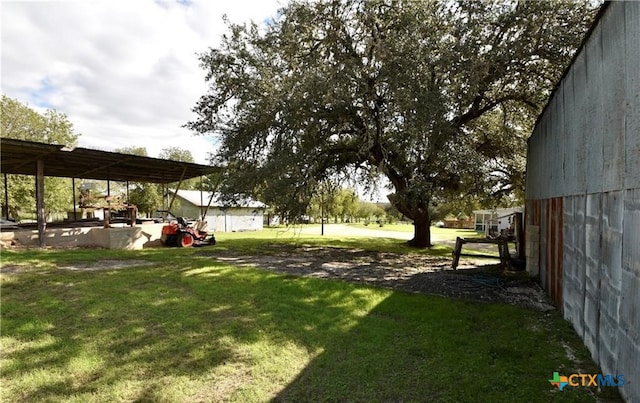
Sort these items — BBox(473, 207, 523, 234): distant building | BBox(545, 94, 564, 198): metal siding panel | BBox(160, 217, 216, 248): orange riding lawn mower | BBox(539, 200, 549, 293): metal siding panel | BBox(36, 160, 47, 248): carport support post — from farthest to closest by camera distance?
BBox(473, 207, 523, 234): distant building → BBox(160, 217, 216, 248): orange riding lawn mower → BBox(36, 160, 47, 248): carport support post → BBox(539, 200, 549, 293): metal siding panel → BBox(545, 94, 564, 198): metal siding panel

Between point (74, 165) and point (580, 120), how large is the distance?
16.6 m

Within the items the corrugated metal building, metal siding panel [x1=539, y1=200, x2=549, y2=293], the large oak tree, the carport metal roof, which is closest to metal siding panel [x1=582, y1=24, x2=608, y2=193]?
the corrugated metal building

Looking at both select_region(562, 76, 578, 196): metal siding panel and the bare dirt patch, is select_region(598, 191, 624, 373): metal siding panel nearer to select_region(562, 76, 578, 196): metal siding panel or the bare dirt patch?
select_region(562, 76, 578, 196): metal siding panel

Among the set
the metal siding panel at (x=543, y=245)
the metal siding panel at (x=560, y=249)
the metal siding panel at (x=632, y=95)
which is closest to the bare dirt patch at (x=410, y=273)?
the metal siding panel at (x=543, y=245)

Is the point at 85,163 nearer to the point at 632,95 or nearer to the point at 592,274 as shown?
the point at 592,274

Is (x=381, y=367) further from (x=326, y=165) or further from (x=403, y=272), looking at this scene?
(x=326, y=165)

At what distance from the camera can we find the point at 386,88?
9.90m

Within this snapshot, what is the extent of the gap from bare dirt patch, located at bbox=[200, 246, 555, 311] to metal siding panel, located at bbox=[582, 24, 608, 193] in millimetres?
2564

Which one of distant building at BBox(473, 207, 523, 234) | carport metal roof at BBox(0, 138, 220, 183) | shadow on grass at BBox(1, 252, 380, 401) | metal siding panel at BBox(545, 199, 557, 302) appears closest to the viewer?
shadow on grass at BBox(1, 252, 380, 401)

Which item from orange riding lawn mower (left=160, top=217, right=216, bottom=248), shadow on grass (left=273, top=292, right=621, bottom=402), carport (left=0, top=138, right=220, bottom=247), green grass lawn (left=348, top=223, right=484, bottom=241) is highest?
carport (left=0, top=138, right=220, bottom=247)

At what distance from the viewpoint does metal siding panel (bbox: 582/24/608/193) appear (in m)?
3.41

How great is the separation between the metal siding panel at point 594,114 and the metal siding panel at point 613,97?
0.42ft

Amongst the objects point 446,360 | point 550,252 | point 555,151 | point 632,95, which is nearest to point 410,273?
point 550,252

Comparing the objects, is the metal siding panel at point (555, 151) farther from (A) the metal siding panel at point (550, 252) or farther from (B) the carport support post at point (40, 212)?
(B) the carport support post at point (40, 212)
